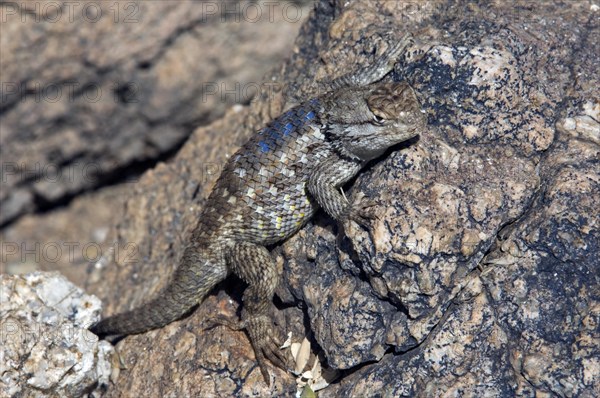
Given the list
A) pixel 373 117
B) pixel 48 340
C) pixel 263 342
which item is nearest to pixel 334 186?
pixel 373 117

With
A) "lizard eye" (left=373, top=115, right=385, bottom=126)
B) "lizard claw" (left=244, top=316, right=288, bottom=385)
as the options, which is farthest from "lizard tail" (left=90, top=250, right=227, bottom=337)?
"lizard eye" (left=373, top=115, right=385, bottom=126)

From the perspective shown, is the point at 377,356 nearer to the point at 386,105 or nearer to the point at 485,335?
the point at 485,335

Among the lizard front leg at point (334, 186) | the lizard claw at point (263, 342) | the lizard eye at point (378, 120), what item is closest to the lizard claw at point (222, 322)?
the lizard claw at point (263, 342)

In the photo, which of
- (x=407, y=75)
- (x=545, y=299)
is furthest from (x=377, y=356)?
(x=407, y=75)

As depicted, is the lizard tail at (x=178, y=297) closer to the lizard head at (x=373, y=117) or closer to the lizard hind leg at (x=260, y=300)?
the lizard hind leg at (x=260, y=300)

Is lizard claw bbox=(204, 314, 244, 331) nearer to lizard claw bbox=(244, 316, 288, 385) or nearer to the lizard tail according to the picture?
lizard claw bbox=(244, 316, 288, 385)
